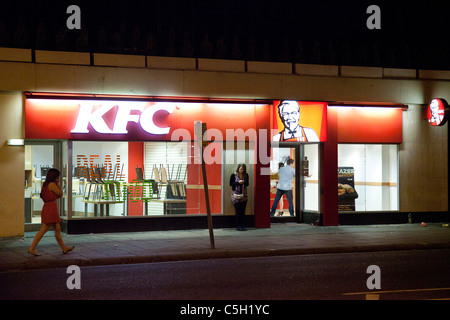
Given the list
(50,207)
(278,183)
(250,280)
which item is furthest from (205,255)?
(278,183)

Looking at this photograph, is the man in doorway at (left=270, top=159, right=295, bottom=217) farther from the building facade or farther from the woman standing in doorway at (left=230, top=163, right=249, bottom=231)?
the woman standing in doorway at (left=230, top=163, right=249, bottom=231)

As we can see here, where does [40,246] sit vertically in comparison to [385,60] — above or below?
below

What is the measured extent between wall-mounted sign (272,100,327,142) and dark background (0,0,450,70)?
5.59 feet

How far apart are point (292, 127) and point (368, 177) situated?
3445mm

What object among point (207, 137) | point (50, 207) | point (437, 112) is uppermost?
point (437, 112)

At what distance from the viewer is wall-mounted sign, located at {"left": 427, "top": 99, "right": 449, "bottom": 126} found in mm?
18891

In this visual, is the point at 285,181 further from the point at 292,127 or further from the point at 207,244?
the point at 207,244

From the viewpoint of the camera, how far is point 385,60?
20.4 metres

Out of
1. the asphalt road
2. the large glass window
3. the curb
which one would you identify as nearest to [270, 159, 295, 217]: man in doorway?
the large glass window

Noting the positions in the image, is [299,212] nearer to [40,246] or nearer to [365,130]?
[365,130]

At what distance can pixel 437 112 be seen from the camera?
19.2 meters

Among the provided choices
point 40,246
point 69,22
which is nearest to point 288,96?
Result: point 69,22
